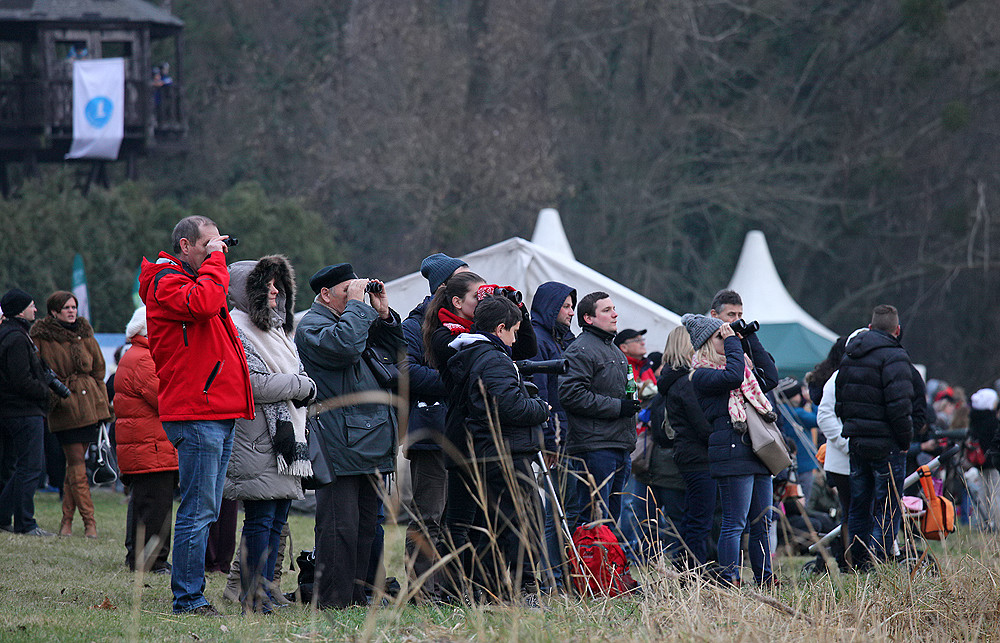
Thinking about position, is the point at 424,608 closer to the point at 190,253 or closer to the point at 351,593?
the point at 351,593

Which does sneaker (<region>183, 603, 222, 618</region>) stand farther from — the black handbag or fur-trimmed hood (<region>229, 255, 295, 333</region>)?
the black handbag

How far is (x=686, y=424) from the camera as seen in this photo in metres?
7.49

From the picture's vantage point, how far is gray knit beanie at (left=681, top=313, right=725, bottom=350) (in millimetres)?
7133

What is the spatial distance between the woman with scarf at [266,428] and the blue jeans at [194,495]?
0.71ft

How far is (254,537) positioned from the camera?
19.3 ft

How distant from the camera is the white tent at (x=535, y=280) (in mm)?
10945

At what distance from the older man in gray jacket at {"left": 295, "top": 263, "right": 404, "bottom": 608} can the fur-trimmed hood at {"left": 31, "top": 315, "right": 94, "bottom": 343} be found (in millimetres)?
3946

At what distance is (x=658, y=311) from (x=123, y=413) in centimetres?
547

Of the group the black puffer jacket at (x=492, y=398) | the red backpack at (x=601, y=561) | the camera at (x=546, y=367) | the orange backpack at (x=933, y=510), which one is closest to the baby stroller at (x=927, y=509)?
the orange backpack at (x=933, y=510)

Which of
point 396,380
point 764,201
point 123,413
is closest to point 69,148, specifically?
Answer: point 764,201

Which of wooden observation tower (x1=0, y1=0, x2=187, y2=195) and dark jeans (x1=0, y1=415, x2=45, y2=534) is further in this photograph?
wooden observation tower (x1=0, y1=0, x2=187, y2=195)

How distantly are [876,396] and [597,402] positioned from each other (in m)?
1.90

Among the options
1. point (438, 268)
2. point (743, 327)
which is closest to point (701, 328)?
point (743, 327)

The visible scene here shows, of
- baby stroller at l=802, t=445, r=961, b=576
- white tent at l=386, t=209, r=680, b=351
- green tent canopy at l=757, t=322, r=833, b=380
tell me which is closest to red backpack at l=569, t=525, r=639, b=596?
baby stroller at l=802, t=445, r=961, b=576
